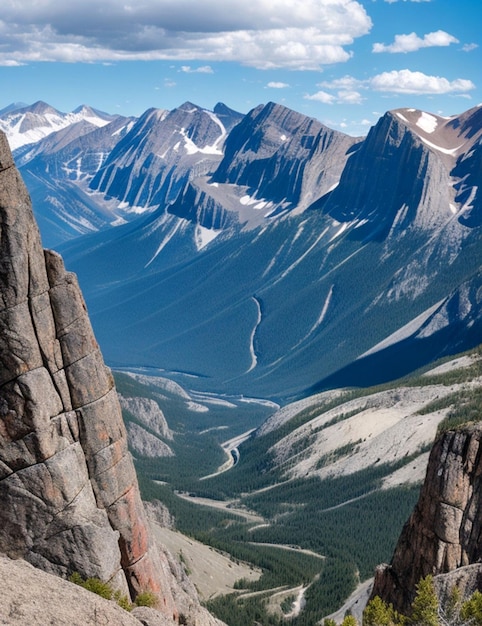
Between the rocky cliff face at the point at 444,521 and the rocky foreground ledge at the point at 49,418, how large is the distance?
2083cm

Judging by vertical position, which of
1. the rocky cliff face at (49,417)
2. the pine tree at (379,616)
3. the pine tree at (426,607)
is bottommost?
the pine tree at (379,616)

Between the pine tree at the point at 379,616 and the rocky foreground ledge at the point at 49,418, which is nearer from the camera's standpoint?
the rocky foreground ledge at the point at 49,418

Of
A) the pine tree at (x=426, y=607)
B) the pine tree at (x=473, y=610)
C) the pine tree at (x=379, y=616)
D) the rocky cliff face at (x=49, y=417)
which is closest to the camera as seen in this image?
the rocky cliff face at (x=49, y=417)

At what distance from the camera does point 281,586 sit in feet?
373

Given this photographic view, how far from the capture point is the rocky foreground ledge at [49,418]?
44281 millimetres

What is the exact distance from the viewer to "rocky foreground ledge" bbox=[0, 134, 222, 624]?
44.3 m

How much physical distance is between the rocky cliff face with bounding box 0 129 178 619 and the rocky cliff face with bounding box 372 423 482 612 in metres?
21.1

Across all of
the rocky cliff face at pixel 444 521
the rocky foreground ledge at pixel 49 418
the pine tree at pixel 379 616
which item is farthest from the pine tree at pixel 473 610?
the rocky foreground ledge at pixel 49 418

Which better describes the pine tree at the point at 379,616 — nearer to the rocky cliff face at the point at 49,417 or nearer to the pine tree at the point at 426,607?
the pine tree at the point at 426,607

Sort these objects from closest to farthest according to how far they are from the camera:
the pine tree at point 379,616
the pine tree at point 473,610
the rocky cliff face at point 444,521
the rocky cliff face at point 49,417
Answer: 1. the rocky cliff face at point 49,417
2. the pine tree at point 473,610
3. the pine tree at point 379,616
4. the rocky cliff face at point 444,521

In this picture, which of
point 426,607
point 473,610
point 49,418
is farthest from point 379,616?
point 49,418

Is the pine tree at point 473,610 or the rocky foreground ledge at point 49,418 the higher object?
the rocky foreground ledge at point 49,418

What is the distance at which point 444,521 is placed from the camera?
59719mm

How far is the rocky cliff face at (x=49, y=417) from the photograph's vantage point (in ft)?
145
